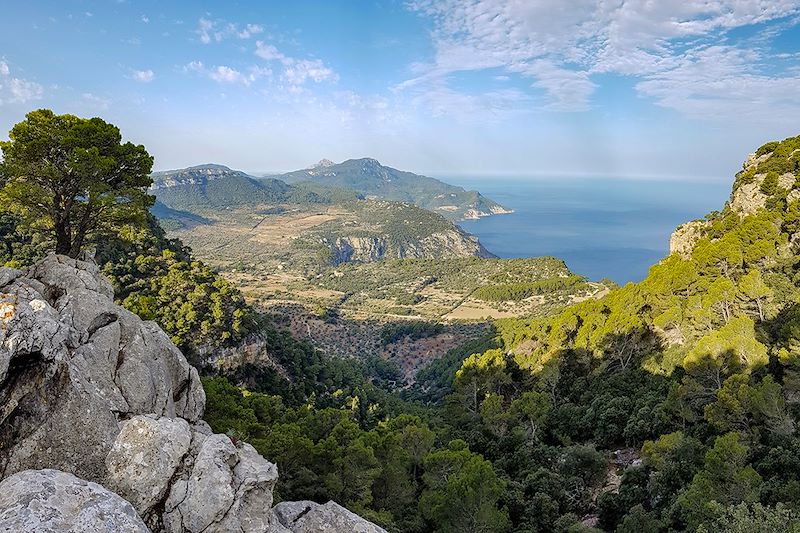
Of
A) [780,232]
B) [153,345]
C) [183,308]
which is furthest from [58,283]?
[780,232]

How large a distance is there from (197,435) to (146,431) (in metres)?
0.88

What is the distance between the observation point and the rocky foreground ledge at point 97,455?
19.2 feet

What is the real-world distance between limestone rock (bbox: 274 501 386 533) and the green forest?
2.05 m

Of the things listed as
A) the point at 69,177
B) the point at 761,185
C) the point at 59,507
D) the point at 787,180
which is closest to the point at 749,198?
the point at 761,185

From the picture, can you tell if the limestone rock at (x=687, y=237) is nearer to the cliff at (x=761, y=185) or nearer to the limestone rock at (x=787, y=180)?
the cliff at (x=761, y=185)

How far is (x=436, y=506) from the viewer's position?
1569 centimetres

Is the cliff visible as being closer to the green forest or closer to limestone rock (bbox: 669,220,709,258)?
limestone rock (bbox: 669,220,709,258)

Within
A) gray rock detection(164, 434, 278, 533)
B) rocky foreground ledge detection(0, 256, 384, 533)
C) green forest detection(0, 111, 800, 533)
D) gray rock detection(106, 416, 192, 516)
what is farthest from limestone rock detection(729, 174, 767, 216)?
gray rock detection(106, 416, 192, 516)

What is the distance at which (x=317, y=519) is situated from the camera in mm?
8867

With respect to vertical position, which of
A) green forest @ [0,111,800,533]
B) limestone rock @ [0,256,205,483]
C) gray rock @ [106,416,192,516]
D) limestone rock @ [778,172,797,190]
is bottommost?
green forest @ [0,111,800,533]

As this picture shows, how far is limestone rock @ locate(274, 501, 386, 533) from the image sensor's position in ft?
28.5

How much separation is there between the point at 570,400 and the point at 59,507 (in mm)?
31697

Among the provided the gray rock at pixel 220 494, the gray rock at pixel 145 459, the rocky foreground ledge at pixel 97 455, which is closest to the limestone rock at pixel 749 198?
the rocky foreground ledge at pixel 97 455

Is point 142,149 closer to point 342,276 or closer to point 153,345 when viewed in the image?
point 153,345
